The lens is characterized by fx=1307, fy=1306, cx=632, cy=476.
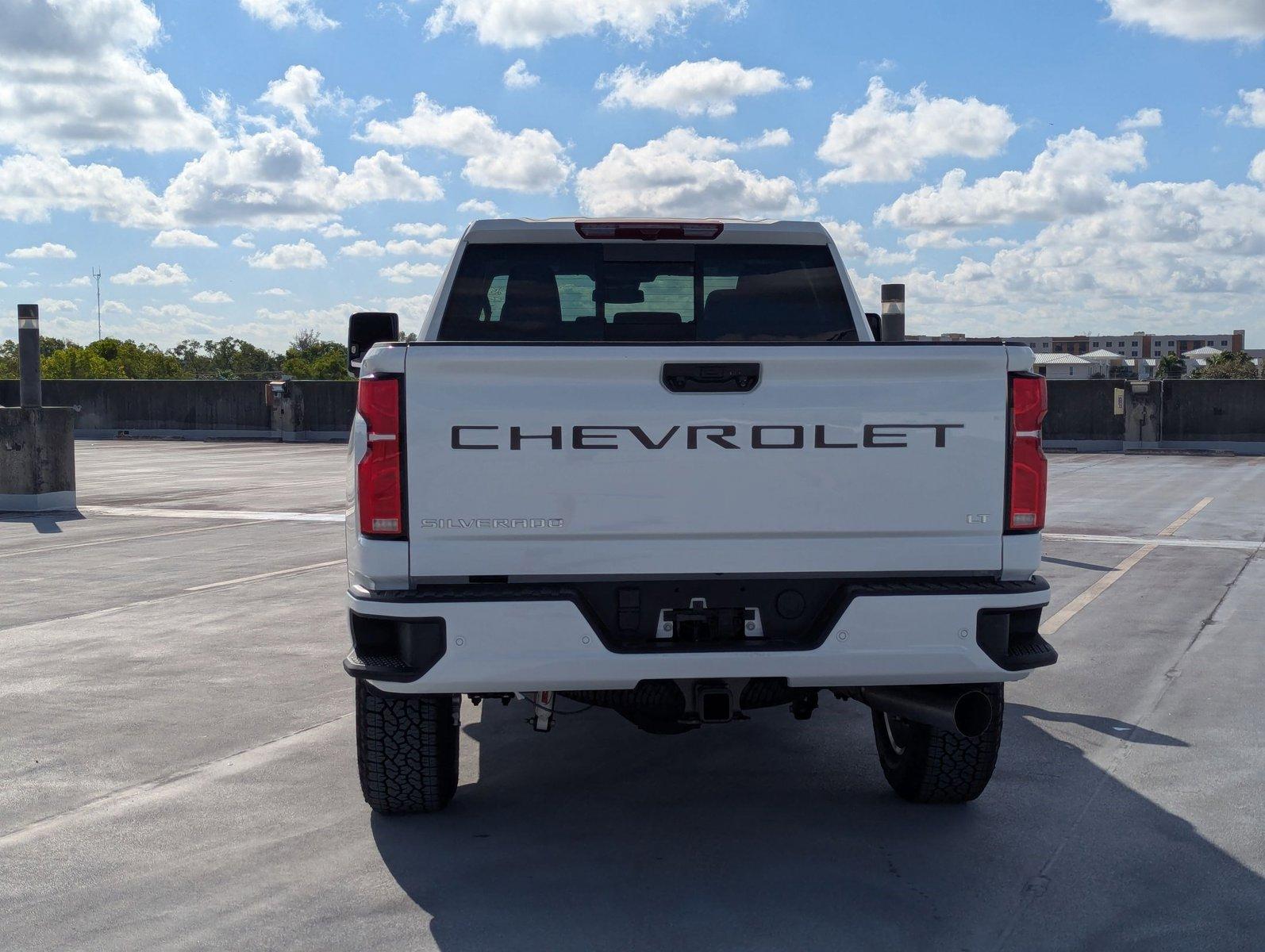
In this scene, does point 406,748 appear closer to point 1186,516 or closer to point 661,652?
point 661,652

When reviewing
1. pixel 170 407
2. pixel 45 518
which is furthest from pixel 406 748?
pixel 170 407

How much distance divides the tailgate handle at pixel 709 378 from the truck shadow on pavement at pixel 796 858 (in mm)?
1634

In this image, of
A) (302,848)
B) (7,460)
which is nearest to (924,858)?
(302,848)

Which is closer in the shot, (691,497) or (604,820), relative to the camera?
(691,497)

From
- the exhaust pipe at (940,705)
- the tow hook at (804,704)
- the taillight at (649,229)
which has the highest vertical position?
the taillight at (649,229)

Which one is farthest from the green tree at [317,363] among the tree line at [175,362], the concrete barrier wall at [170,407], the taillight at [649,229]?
the taillight at [649,229]

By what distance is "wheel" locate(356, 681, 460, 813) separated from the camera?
15.6 ft

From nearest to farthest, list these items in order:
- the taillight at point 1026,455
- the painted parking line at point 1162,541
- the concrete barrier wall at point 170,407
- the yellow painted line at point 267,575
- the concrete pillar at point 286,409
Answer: the taillight at point 1026,455
the yellow painted line at point 267,575
the painted parking line at point 1162,541
the concrete pillar at point 286,409
the concrete barrier wall at point 170,407

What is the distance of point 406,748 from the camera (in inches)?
191

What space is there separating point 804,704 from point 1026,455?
1.33 metres

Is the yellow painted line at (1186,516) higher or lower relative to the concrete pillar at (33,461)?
lower

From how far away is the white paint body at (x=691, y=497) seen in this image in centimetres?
418

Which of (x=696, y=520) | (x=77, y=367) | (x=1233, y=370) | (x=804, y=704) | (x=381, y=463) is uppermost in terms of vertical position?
(x=1233, y=370)

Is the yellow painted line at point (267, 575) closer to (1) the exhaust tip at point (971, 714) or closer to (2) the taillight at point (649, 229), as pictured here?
(2) the taillight at point (649, 229)
